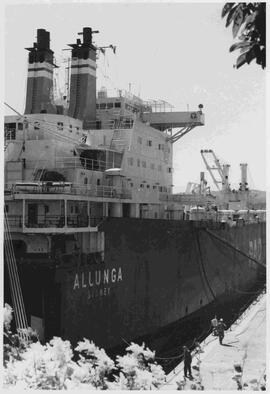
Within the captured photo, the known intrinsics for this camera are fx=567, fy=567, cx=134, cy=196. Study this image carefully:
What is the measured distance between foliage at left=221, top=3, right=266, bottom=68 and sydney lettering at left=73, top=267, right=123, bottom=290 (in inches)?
416

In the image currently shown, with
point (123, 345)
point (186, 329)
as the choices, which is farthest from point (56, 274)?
point (186, 329)

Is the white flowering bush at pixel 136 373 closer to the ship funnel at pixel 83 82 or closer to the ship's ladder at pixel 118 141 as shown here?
the ship's ladder at pixel 118 141

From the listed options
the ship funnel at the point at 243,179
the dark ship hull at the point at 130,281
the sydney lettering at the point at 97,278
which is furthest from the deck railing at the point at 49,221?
the ship funnel at the point at 243,179

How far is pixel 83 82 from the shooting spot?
2247 cm

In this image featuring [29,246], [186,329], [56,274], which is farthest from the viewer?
[186,329]

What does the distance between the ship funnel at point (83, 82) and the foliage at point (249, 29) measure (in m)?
Result: 17.1

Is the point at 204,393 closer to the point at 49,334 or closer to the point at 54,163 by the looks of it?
the point at 49,334

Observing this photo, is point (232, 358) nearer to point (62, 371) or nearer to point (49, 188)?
point (49, 188)

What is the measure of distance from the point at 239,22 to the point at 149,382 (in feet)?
15.7

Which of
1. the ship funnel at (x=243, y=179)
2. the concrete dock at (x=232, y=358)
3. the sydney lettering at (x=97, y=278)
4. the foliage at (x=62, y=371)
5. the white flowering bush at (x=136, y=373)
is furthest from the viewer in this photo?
the ship funnel at (x=243, y=179)

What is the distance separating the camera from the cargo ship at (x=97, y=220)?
14.9 metres

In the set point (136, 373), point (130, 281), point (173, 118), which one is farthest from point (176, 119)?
point (136, 373)

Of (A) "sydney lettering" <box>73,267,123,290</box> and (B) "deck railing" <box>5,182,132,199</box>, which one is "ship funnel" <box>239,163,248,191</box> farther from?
(B) "deck railing" <box>5,182,132,199</box>

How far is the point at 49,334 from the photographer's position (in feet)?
47.3
